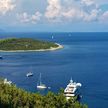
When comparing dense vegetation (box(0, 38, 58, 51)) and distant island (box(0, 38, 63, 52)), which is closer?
distant island (box(0, 38, 63, 52))

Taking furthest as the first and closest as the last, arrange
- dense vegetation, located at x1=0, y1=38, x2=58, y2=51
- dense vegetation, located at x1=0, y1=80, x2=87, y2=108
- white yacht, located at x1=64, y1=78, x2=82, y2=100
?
dense vegetation, located at x1=0, y1=38, x2=58, y2=51 < white yacht, located at x1=64, y1=78, x2=82, y2=100 < dense vegetation, located at x1=0, y1=80, x2=87, y2=108

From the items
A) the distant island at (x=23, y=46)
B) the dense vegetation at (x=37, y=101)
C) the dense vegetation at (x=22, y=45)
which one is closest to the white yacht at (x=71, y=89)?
the dense vegetation at (x=37, y=101)

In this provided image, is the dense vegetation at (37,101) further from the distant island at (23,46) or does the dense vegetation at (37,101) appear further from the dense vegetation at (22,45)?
the dense vegetation at (22,45)

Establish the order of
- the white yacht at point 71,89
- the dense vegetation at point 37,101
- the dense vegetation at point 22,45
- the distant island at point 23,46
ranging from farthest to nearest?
the dense vegetation at point 22,45
the distant island at point 23,46
the white yacht at point 71,89
the dense vegetation at point 37,101

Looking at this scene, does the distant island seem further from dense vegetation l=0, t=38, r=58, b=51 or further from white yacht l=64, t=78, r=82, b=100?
white yacht l=64, t=78, r=82, b=100

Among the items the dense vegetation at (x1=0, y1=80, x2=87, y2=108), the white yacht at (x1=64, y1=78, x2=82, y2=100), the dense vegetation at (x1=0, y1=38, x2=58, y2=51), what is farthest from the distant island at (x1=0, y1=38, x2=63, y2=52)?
the dense vegetation at (x1=0, y1=80, x2=87, y2=108)

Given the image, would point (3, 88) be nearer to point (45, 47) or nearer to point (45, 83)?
point (45, 83)

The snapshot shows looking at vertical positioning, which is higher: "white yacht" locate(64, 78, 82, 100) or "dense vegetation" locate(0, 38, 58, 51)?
"white yacht" locate(64, 78, 82, 100)

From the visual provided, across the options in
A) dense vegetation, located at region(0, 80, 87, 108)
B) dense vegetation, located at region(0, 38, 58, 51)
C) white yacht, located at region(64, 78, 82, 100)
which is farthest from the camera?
dense vegetation, located at region(0, 38, 58, 51)

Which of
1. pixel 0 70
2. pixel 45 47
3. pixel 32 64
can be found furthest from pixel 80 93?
pixel 45 47

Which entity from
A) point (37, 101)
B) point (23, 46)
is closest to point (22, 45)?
point (23, 46)

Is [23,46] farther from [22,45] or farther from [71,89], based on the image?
[71,89]
